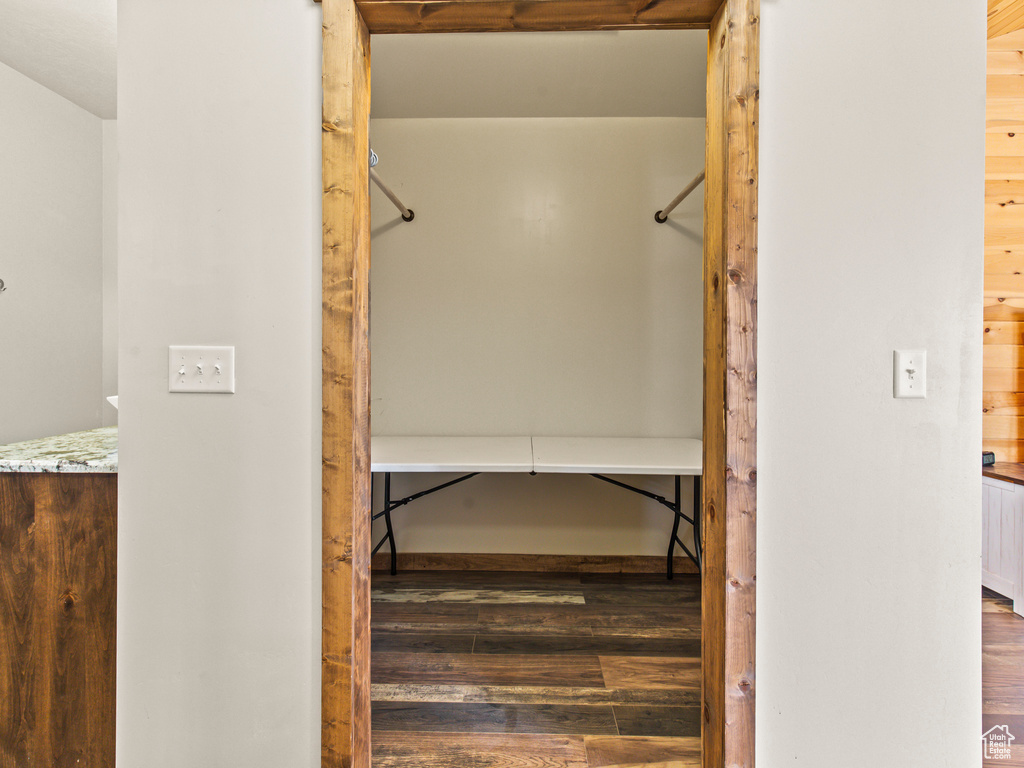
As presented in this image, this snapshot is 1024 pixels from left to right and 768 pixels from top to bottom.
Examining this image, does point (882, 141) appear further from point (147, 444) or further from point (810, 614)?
point (147, 444)

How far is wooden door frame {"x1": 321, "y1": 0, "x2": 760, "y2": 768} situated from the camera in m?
1.16

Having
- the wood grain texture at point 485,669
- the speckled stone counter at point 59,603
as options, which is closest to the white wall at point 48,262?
the speckled stone counter at point 59,603

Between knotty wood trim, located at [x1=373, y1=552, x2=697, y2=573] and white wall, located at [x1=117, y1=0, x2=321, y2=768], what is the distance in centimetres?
174

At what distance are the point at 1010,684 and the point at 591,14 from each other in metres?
2.61

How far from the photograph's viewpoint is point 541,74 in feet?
7.96

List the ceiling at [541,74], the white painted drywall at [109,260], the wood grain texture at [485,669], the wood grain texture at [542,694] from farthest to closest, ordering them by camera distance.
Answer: the white painted drywall at [109,260] < the ceiling at [541,74] < the wood grain texture at [485,669] < the wood grain texture at [542,694]

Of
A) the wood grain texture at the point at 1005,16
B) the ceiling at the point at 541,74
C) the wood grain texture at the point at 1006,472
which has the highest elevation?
the wood grain texture at the point at 1005,16

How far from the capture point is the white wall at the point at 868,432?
1.19 meters

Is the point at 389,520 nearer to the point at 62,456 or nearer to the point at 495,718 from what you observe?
the point at 495,718

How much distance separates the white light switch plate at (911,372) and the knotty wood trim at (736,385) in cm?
35

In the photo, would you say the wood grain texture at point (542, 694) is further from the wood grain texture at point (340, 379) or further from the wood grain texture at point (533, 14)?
the wood grain texture at point (533, 14)

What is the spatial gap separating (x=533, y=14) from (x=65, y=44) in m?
2.01

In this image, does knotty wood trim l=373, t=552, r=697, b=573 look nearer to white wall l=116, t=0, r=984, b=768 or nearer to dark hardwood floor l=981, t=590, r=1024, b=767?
dark hardwood floor l=981, t=590, r=1024, b=767

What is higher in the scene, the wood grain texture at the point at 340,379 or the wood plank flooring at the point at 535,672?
the wood grain texture at the point at 340,379
